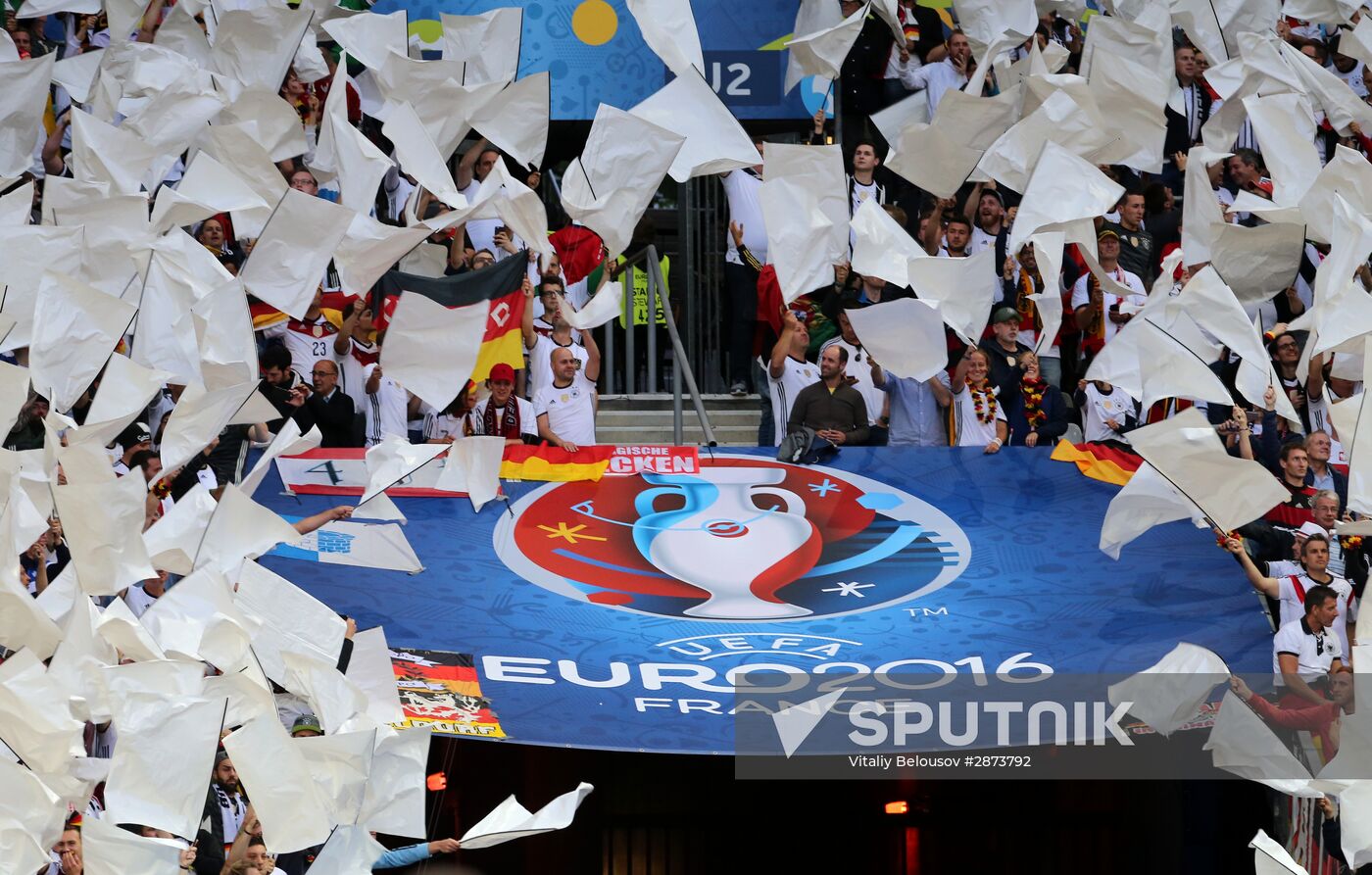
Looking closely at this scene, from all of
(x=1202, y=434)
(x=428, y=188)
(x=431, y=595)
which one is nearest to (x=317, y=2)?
(x=428, y=188)

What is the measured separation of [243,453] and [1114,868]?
5008mm

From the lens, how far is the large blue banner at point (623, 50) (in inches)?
472

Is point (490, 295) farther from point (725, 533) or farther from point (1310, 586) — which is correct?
point (1310, 586)

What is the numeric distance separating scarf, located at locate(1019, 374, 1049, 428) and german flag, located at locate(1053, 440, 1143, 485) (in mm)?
184

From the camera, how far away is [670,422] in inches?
418

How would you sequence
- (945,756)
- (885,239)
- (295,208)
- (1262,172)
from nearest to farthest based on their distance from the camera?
(945,756) → (295,208) → (885,239) → (1262,172)

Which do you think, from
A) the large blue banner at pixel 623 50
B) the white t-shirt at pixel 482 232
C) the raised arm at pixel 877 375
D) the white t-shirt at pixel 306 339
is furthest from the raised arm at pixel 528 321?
the large blue banner at pixel 623 50

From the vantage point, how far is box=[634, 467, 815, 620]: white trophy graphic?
27.9ft

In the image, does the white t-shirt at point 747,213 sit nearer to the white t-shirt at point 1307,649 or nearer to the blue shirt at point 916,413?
the blue shirt at point 916,413

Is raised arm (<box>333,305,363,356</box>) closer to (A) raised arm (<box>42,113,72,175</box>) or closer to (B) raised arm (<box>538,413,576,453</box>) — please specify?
(B) raised arm (<box>538,413,576,453</box>)

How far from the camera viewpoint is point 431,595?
838 cm

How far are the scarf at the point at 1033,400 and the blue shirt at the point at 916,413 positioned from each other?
0.34 m

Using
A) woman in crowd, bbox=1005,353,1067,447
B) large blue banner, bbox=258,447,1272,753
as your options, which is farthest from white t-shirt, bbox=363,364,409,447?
woman in crowd, bbox=1005,353,1067,447

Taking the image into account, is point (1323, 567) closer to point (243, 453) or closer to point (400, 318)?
point (400, 318)
